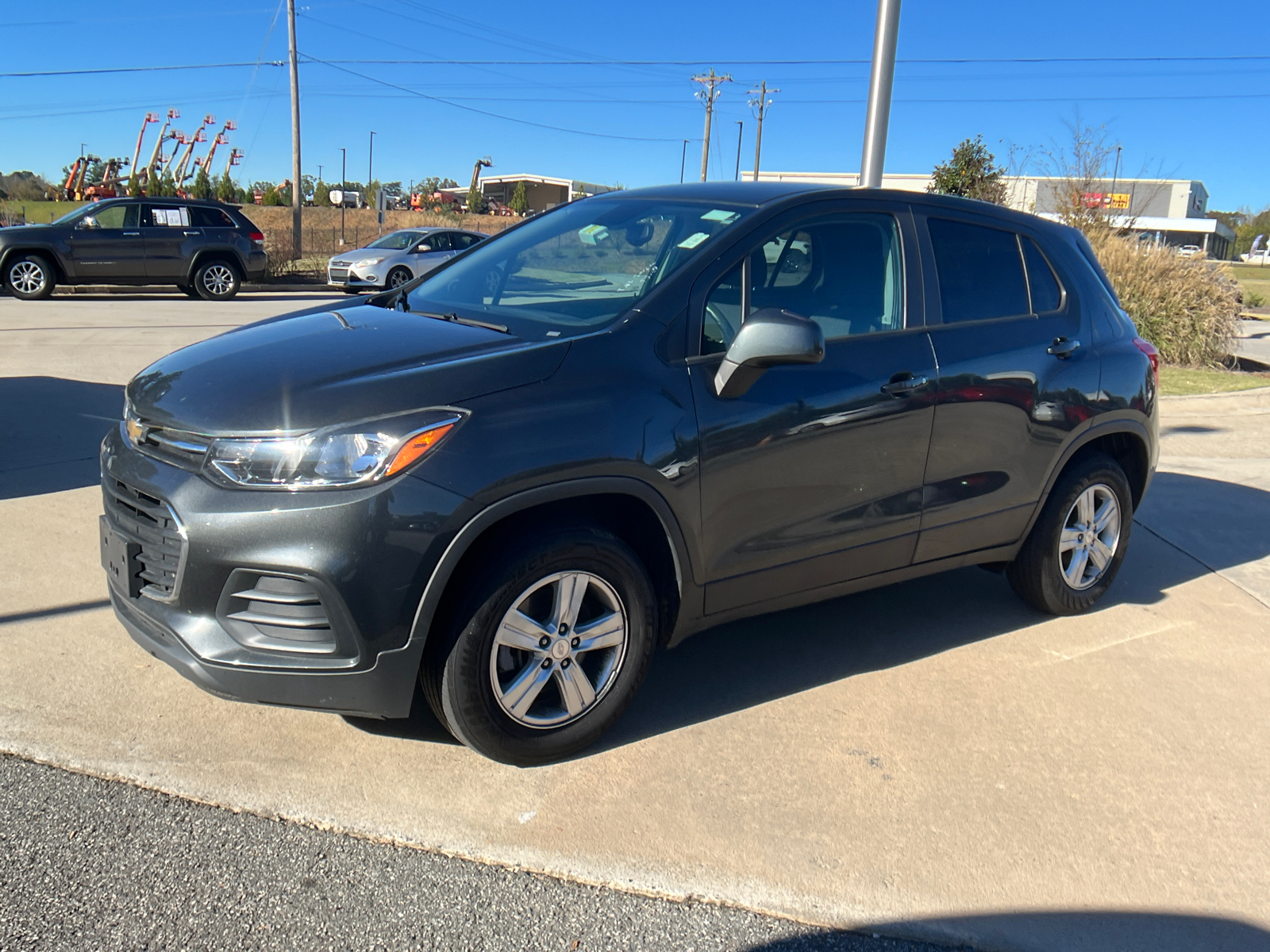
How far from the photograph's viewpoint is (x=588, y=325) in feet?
11.3

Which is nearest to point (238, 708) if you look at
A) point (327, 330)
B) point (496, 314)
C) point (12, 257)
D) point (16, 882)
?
point (16, 882)

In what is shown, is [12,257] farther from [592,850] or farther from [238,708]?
[592,850]

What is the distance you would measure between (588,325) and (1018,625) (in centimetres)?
258

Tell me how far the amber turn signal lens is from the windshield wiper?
636mm

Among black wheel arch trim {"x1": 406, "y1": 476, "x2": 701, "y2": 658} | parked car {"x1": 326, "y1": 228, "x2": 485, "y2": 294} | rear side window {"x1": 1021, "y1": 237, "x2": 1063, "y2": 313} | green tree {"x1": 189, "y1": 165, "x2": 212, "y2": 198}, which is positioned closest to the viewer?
black wheel arch trim {"x1": 406, "y1": 476, "x2": 701, "y2": 658}

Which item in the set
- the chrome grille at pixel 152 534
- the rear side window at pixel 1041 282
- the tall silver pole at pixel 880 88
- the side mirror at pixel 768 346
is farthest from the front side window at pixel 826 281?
the tall silver pole at pixel 880 88

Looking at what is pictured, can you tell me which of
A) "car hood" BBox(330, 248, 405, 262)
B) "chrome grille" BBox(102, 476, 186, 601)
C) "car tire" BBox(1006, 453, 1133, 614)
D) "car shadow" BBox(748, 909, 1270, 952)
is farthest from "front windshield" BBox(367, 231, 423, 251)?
"car shadow" BBox(748, 909, 1270, 952)

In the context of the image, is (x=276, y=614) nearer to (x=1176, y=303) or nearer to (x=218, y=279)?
(x=1176, y=303)

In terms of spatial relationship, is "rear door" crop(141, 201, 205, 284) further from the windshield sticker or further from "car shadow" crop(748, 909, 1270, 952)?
"car shadow" crop(748, 909, 1270, 952)

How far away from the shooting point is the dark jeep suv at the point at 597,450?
9.52 ft

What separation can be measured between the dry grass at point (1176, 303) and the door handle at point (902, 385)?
11.1 metres

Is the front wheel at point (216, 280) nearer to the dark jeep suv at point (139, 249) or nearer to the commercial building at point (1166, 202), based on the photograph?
the dark jeep suv at point (139, 249)

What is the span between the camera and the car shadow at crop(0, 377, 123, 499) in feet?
20.4

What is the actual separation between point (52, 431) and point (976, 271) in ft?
20.4
